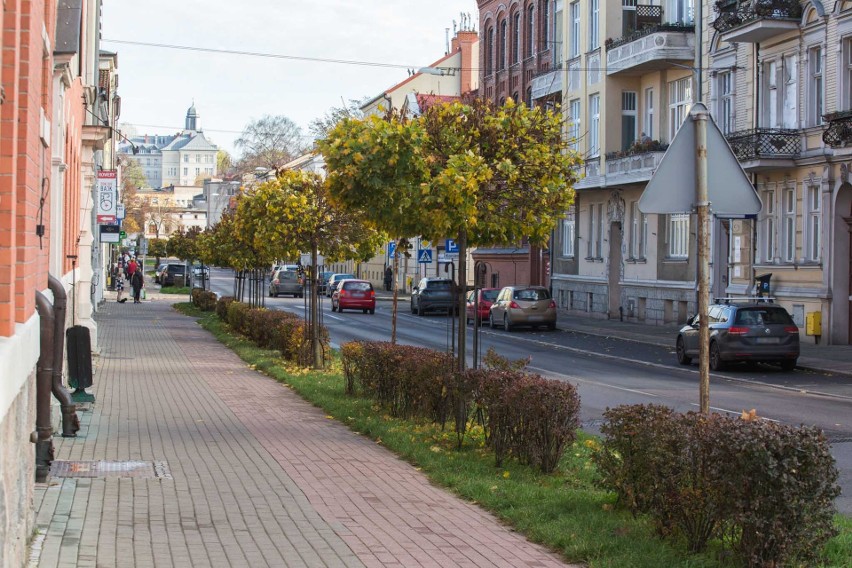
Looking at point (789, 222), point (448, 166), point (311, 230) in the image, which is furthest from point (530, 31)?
point (448, 166)

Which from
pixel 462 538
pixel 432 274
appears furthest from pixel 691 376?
pixel 432 274

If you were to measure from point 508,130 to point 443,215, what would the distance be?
1185mm

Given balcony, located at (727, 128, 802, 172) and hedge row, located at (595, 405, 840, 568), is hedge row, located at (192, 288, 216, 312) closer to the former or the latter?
balcony, located at (727, 128, 802, 172)

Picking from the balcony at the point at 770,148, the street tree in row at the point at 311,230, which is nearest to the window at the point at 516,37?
the balcony at the point at 770,148

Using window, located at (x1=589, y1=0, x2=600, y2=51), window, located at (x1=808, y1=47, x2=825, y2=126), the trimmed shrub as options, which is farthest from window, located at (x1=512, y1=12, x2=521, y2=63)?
window, located at (x1=808, y1=47, x2=825, y2=126)

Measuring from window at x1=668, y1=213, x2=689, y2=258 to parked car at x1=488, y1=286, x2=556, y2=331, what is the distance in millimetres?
4330

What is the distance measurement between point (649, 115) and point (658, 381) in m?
22.8

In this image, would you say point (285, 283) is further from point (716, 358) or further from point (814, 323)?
point (716, 358)

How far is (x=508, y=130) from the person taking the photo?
1268cm

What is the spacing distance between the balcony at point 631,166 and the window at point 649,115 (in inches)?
53.9

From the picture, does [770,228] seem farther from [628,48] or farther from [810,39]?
[628,48]

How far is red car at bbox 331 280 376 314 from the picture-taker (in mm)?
52625

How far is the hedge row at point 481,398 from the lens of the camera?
1010 centimetres

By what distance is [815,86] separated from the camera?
31.9 m
